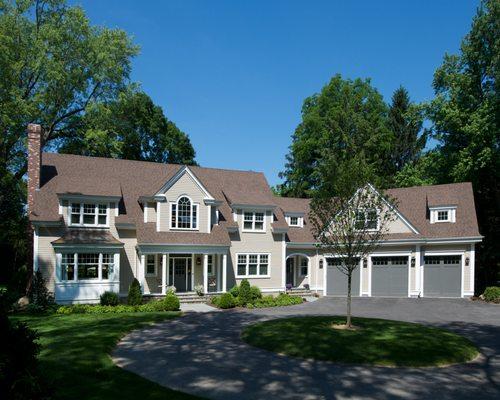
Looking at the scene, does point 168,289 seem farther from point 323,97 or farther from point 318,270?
point 323,97

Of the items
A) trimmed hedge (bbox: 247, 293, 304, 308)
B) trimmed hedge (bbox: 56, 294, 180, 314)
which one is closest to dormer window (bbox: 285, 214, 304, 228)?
trimmed hedge (bbox: 247, 293, 304, 308)

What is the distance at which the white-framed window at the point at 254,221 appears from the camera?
33.3 meters

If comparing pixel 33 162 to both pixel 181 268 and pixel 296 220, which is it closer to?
pixel 181 268

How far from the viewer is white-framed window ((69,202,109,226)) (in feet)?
90.4

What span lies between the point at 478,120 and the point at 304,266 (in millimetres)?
16827

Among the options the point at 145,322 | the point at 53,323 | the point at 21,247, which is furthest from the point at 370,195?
the point at 21,247

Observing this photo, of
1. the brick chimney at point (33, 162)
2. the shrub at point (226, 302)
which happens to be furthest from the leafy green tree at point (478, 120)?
the brick chimney at point (33, 162)

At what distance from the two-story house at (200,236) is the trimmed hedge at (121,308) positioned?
1.89 meters

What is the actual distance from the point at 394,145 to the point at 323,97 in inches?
390

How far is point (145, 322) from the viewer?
20406 millimetres

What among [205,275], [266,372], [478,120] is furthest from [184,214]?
[478,120]

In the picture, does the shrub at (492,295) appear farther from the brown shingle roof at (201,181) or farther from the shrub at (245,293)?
the shrub at (245,293)

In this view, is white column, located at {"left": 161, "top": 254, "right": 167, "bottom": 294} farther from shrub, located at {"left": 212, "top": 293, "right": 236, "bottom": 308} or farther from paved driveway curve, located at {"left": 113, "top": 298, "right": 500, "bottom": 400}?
paved driveway curve, located at {"left": 113, "top": 298, "right": 500, "bottom": 400}

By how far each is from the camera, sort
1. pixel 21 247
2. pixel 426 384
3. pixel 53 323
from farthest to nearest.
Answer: pixel 21 247 → pixel 53 323 → pixel 426 384
